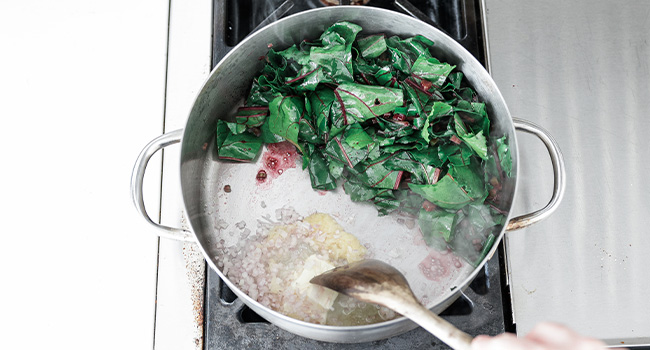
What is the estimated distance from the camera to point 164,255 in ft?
3.37

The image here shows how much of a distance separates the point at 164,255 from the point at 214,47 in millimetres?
488

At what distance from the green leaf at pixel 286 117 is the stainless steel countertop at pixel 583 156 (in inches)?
18.7

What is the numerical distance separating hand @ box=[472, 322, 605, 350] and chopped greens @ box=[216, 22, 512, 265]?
0.53 m

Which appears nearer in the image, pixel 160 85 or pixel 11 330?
pixel 11 330

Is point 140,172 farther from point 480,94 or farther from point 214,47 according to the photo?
point 480,94

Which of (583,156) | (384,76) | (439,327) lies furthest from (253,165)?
(583,156)

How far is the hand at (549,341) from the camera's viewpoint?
0.44 m

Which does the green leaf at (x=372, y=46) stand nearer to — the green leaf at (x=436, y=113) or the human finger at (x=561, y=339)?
the green leaf at (x=436, y=113)

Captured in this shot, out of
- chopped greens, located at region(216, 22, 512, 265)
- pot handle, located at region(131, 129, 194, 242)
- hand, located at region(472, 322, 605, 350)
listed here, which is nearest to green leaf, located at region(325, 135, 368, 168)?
chopped greens, located at region(216, 22, 512, 265)

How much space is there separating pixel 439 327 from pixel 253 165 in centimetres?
60

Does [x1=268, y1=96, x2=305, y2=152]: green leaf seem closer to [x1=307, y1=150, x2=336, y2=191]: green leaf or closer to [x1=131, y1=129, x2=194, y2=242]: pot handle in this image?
[x1=307, y1=150, x2=336, y2=191]: green leaf

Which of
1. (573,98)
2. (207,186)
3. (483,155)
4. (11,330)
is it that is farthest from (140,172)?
(573,98)

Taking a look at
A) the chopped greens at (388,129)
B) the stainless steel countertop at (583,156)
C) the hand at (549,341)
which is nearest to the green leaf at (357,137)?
the chopped greens at (388,129)

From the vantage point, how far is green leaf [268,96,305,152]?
1033 millimetres
